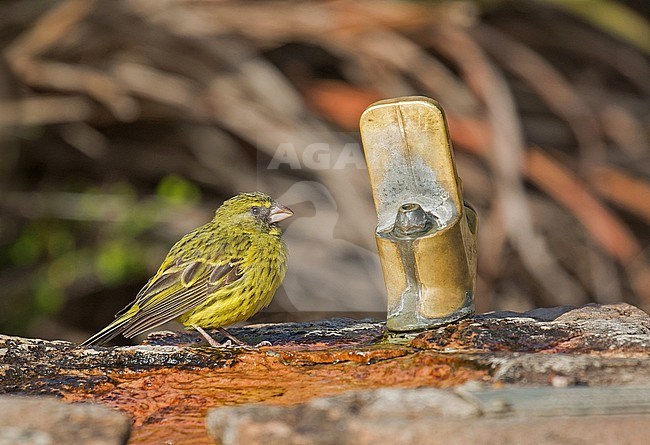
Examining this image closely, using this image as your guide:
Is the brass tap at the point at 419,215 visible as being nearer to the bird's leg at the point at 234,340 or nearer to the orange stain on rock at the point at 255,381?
the orange stain on rock at the point at 255,381

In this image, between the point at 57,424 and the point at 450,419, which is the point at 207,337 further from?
the point at 450,419

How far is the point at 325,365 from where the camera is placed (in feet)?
10.4

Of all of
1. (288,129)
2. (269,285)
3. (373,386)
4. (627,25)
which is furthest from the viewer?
(627,25)

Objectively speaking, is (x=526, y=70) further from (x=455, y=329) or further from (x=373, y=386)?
(x=373, y=386)

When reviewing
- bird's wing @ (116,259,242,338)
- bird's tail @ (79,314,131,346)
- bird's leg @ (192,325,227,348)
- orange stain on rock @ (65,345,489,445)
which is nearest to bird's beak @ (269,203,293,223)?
bird's wing @ (116,259,242,338)

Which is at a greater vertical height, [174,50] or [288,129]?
[174,50]

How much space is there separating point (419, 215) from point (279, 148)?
12.0 feet

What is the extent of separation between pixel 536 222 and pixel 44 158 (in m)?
3.24

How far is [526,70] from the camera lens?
7.51 metres

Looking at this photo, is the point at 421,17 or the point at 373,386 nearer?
the point at 373,386

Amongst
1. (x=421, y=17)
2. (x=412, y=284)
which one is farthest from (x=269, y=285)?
(x=421, y=17)

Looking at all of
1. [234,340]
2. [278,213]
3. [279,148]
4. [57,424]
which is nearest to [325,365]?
Answer: [234,340]

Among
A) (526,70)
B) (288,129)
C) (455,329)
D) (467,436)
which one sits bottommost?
(467,436)

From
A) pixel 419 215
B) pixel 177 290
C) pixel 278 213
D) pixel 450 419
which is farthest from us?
pixel 278 213
